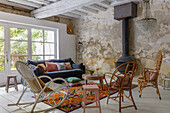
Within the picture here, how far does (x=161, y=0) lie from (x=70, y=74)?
4.06 metres

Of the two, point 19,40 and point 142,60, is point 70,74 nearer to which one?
point 19,40

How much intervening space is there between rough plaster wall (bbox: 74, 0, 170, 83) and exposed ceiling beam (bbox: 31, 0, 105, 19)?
7.53 feet

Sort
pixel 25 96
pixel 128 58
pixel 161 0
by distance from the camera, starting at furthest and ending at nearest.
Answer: pixel 128 58 → pixel 161 0 → pixel 25 96

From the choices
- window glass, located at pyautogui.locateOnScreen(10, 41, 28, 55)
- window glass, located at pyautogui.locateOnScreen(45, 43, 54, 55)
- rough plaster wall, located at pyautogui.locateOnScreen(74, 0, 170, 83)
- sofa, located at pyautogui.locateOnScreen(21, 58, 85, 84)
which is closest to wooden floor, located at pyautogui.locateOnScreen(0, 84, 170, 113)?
sofa, located at pyautogui.locateOnScreen(21, 58, 85, 84)

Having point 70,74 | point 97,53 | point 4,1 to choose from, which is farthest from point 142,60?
point 4,1

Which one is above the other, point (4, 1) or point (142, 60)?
point (4, 1)

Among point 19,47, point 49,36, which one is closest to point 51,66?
point 19,47

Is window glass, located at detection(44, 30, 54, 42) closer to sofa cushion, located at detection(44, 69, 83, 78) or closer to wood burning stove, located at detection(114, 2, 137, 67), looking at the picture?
sofa cushion, located at detection(44, 69, 83, 78)

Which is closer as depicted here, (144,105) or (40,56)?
(144,105)

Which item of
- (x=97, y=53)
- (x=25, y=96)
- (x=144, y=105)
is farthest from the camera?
(x=97, y=53)

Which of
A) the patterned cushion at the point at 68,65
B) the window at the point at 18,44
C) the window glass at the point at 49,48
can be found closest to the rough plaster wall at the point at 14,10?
the window at the point at 18,44

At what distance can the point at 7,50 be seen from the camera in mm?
5250

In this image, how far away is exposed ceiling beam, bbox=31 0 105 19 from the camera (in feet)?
13.6

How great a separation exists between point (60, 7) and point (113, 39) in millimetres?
2651
